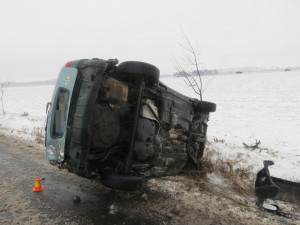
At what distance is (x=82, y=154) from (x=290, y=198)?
11.8 feet

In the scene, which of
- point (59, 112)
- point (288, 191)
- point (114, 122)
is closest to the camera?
point (114, 122)

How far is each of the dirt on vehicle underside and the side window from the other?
99 cm

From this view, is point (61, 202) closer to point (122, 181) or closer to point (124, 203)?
point (124, 203)

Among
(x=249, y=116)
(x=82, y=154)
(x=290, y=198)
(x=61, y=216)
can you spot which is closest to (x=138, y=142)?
(x=82, y=154)

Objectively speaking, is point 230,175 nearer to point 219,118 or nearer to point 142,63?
point 142,63

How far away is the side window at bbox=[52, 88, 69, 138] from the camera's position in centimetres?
316

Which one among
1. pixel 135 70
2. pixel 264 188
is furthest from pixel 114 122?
pixel 264 188

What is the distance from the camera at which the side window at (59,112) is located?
125 inches

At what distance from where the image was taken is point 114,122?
3156mm

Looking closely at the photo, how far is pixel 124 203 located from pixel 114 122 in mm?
1177

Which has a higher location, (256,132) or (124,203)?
(256,132)

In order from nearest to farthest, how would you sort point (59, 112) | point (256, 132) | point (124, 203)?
point (59, 112) → point (124, 203) → point (256, 132)

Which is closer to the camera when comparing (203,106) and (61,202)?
(61,202)

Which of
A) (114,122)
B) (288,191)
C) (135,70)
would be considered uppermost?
(135,70)
